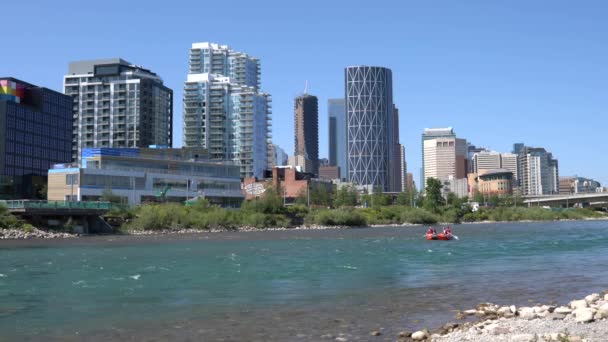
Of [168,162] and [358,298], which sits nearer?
[358,298]

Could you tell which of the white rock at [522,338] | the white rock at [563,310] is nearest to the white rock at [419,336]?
the white rock at [522,338]

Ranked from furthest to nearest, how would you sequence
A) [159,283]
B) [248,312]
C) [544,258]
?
[544,258] < [159,283] < [248,312]

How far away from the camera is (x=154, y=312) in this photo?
1068 inches

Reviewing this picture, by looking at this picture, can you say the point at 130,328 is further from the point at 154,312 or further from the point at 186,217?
the point at 186,217

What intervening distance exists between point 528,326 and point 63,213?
94891mm

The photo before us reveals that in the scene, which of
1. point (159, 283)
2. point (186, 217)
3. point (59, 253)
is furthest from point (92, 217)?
point (159, 283)

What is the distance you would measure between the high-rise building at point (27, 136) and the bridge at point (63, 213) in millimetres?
59235

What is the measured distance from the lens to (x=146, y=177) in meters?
154

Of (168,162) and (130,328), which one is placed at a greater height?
(168,162)

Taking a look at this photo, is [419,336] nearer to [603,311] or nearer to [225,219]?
[603,311]

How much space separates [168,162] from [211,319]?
465 ft

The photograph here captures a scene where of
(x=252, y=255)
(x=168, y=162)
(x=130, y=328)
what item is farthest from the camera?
(x=168, y=162)

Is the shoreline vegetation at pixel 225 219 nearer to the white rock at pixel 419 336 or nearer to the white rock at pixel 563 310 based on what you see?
the white rock at pixel 419 336

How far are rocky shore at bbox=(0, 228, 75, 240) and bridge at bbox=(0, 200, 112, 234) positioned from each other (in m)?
3.30
